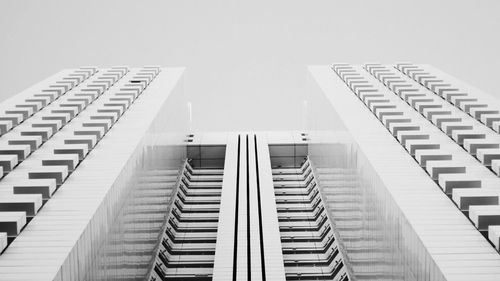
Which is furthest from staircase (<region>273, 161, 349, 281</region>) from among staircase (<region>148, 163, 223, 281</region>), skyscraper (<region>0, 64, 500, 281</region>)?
staircase (<region>148, 163, 223, 281</region>)

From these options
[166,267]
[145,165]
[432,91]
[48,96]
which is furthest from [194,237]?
[432,91]

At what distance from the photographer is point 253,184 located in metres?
50.2

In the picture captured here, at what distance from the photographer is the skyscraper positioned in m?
25.8

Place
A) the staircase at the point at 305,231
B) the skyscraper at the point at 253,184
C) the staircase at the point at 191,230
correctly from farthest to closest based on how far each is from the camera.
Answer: the staircase at the point at 305,231 < the staircase at the point at 191,230 < the skyscraper at the point at 253,184

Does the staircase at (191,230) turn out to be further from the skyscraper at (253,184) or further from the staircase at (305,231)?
the staircase at (305,231)

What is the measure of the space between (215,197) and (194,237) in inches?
315

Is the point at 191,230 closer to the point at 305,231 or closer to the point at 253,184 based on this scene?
the point at 253,184

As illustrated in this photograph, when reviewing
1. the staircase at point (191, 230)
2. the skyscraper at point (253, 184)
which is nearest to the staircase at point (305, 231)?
the skyscraper at point (253, 184)

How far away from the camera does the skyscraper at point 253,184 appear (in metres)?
25.8

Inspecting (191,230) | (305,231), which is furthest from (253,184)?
(191,230)

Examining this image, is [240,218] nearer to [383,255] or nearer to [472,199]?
[383,255]

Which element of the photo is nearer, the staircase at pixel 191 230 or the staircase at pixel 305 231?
the staircase at pixel 191 230

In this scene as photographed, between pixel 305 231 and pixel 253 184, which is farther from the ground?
pixel 253 184

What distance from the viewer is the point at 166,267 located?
43844mm
